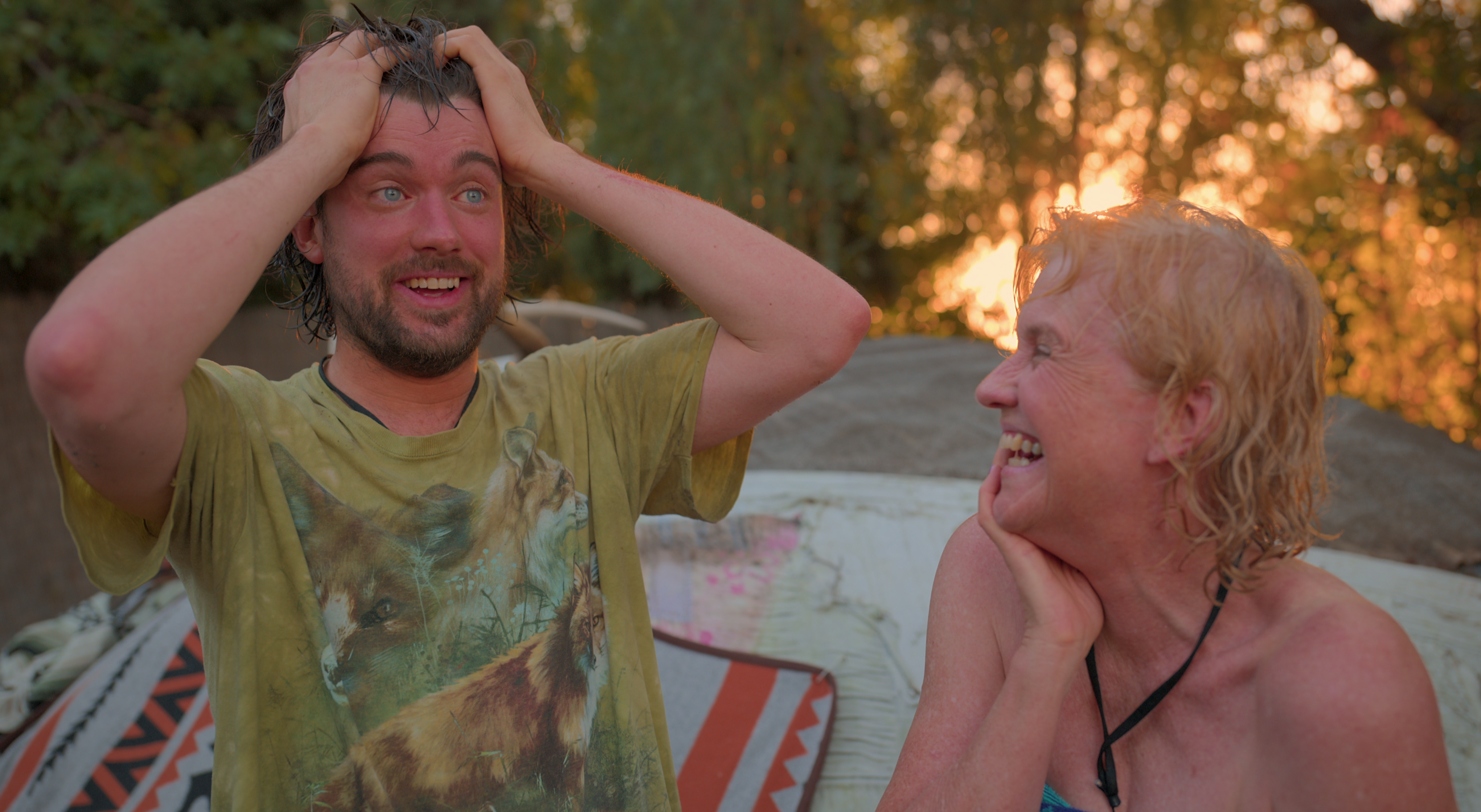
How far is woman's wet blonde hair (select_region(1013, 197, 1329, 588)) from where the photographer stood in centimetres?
125

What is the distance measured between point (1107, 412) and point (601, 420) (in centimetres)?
84

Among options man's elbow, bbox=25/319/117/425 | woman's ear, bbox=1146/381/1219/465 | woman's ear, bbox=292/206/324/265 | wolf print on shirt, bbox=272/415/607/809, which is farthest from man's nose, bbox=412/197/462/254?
woman's ear, bbox=1146/381/1219/465

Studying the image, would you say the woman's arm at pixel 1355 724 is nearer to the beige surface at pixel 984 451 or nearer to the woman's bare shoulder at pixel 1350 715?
the woman's bare shoulder at pixel 1350 715

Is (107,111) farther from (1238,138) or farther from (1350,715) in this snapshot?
(1238,138)

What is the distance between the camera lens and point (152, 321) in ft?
3.74

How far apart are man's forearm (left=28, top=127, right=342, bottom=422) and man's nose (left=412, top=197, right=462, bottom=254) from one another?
0.20 metres

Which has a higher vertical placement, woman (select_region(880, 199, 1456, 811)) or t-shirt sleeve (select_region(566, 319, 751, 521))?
t-shirt sleeve (select_region(566, 319, 751, 521))

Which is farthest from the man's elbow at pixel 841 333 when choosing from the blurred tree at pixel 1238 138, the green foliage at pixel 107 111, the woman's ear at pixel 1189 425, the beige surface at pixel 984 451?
the green foliage at pixel 107 111

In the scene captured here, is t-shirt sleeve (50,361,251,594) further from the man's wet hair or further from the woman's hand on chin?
the woman's hand on chin

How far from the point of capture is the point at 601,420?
5.41 ft

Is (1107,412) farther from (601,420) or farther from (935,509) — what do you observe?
(935,509)

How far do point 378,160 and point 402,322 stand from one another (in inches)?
10.5

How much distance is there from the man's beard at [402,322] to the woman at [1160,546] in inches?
33.9

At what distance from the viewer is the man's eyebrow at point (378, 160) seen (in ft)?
4.98
